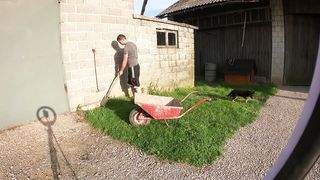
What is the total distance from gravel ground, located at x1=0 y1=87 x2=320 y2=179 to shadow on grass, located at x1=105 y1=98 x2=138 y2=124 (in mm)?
855

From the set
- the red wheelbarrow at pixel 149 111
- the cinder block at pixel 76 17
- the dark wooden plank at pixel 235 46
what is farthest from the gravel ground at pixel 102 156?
the dark wooden plank at pixel 235 46

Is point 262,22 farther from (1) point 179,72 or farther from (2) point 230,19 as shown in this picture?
(1) point 179,72

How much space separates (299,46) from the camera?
1424 cm

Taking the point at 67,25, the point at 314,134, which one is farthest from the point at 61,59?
Result: the point at 314,134

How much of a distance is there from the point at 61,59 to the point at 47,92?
860 millimetres

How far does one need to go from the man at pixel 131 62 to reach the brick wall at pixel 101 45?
0.39 m

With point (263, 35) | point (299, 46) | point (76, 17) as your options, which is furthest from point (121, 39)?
point (299, 46)

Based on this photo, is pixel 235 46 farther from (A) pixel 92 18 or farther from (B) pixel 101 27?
(A) pixel 92 18

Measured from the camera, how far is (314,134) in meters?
0.69

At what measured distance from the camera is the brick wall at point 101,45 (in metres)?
8.15

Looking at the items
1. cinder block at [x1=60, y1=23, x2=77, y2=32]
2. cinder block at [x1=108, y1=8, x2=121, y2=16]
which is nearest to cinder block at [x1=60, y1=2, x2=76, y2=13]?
cinder block at [x1=60, y1=23, x2=77, y2=32]

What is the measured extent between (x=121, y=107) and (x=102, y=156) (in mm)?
2640

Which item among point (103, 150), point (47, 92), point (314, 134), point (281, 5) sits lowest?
point (103, 150)

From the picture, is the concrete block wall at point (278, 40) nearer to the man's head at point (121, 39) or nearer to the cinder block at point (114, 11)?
the cinder block at point (114, 11)
